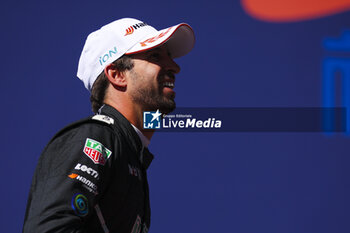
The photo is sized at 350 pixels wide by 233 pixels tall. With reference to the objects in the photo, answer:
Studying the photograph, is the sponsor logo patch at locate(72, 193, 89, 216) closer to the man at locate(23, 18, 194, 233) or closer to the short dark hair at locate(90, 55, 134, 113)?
the man at locate(23, 18, 194, 233)

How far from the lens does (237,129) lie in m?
1.44

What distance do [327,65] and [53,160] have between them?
133 cm

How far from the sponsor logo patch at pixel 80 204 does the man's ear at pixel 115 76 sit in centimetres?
32

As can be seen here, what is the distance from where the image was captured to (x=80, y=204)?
0.51m

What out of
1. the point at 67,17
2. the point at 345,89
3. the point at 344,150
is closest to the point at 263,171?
the point at 344,150

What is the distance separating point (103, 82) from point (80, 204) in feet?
1.20

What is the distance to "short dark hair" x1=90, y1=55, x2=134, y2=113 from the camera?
0.79 m

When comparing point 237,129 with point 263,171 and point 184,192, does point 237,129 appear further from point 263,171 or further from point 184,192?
point 184,192

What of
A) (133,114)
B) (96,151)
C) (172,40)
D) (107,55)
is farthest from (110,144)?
(172,40)

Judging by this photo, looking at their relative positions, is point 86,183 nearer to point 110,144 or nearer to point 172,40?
point 110,144

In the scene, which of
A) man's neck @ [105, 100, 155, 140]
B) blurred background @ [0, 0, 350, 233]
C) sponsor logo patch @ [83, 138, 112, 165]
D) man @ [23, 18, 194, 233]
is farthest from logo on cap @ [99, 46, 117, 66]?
blurred background @ [0, 0, 350, 233]

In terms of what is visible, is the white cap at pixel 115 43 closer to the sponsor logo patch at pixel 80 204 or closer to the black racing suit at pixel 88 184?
the black racing suit at pixel 88 184

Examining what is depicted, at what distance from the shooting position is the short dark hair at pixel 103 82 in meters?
0.79

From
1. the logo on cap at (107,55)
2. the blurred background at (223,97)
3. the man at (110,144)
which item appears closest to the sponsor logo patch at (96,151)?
the man at (110,144)
